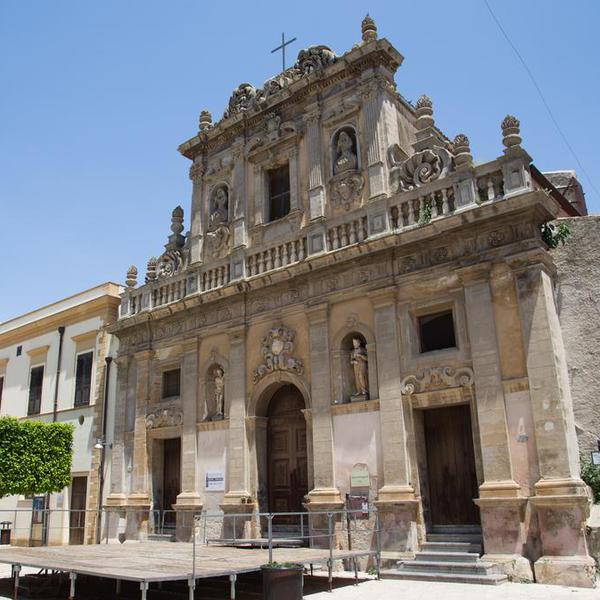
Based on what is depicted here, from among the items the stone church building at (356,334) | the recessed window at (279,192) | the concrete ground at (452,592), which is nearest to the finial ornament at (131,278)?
the stone church building at (356,334)

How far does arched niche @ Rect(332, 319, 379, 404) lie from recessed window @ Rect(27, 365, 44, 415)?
550 inches

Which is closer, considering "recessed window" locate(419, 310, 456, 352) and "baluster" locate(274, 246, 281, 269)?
"recessed window" locate(419, 310, 456, 352)

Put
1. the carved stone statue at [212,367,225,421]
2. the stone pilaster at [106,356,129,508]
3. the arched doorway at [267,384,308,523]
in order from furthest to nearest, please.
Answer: the stone pilaster at [106,356,129,508], the carved stone statue at [212,367,225,421], the arched doorway at [267,384,308,523]

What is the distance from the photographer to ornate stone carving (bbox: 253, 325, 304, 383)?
15625 mm

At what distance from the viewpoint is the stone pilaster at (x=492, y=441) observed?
1139 cm

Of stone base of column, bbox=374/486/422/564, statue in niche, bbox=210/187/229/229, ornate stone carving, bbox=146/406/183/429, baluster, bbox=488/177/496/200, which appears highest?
statue in niche, bbox=210/187/229/229

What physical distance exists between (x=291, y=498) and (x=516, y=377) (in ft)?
20.9

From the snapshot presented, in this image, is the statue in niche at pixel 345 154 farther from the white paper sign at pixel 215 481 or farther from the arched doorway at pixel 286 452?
the white paper sign at pixel 215 481

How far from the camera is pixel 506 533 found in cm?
1145

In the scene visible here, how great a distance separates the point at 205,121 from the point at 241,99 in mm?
1514

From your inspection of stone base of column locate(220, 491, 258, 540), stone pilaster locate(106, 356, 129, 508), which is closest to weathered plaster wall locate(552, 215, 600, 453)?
Answer: stone base of column locate(220, 491, 258, 540)

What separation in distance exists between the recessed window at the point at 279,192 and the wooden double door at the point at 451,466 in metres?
7.18

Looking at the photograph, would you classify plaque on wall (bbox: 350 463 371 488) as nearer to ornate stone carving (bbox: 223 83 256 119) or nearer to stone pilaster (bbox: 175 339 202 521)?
stone pilaster (bbox: 175 339 202 521)

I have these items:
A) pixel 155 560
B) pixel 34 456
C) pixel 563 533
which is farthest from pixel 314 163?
pixel 34 456
